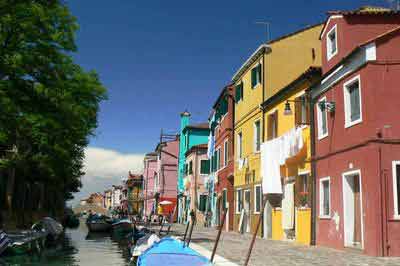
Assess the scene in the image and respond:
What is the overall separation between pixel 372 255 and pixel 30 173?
31364 millimetres

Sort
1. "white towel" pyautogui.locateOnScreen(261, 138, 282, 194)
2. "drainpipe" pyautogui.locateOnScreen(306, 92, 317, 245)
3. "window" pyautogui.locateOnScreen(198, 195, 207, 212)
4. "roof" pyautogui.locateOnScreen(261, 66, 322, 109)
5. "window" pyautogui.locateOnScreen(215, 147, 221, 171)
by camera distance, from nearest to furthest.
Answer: "drainpipe" pyautogui.locateOnScreen(306, 92, 317, 245) < "roof" pyautogui.locateOnScreen(261, 66, 322, 109) < "white towel" pyautogui.locateOnScreen(261, 138, 282, 194) < "window" pyautogui.locateOnScreen(215, 147, 221, 171) < "window" pyautogui.locateOnScreen(198, 195, 207, 212)

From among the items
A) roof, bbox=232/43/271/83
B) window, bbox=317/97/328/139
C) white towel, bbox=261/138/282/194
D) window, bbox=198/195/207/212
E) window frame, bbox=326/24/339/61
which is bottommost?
window, bbox=198/195/207/212

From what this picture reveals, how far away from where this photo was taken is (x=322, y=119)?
1909 cm

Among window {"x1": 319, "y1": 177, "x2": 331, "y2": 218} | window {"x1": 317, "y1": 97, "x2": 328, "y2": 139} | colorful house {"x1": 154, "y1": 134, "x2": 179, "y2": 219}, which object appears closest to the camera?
window {"x1": 319, "y1": 177, "x2": 331, "y2": 218}

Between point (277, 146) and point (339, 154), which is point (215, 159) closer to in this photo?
point (277, 146)

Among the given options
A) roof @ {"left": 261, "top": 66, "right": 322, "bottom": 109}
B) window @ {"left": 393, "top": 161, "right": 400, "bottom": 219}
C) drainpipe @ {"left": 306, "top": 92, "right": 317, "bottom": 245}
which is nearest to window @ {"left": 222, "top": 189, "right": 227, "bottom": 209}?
roof @ {"left": 261, "top": 66, "right": 322, "bottom": 109}

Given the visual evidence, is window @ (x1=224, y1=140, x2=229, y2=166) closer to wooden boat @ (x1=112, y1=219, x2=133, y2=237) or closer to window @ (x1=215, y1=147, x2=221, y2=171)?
window @ (x1=215, y1=147, x2=221, y2=171)

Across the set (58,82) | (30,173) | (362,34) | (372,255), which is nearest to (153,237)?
(58,82)

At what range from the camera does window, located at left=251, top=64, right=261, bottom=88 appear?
1034 inches

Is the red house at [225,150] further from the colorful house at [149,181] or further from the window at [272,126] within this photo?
the colorful house at [149,181]

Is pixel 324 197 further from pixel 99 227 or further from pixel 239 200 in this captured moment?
pixel 99 227

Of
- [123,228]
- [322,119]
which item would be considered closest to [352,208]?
[322,119]

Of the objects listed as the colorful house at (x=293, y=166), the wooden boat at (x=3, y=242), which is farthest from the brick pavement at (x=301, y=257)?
the wooden boat at (x=3, y=242)

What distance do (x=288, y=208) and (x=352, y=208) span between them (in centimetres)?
515
